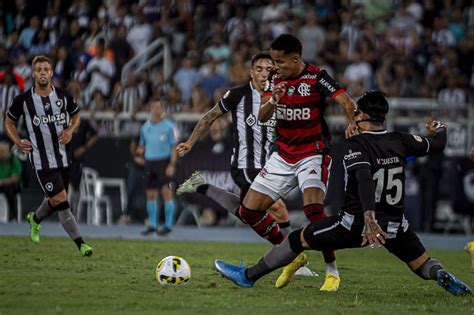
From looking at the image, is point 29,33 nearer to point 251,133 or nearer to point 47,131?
point 47,131

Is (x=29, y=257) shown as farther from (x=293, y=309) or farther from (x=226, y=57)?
(x=226, y=57)

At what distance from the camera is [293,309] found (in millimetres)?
8703

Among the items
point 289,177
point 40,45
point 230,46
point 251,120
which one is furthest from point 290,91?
point 40,45

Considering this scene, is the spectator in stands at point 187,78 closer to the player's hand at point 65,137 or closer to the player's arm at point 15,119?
the player's arm at point 15,119

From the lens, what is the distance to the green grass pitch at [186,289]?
28.6 ft

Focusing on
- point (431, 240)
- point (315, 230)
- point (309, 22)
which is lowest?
point (431, 240)

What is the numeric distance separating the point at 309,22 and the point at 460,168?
4.81 m

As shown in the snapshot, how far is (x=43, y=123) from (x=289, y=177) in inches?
174

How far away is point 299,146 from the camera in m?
10.6

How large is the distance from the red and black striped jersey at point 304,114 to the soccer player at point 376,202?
0.82 m

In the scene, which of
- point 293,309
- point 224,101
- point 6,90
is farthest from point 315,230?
point 6,90

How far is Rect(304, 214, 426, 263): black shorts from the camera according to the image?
30.8 ft

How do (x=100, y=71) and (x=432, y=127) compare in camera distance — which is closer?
(x=432, y=127)

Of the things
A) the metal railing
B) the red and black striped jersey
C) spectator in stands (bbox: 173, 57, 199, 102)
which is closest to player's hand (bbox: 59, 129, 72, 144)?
the red and black striped jersey
